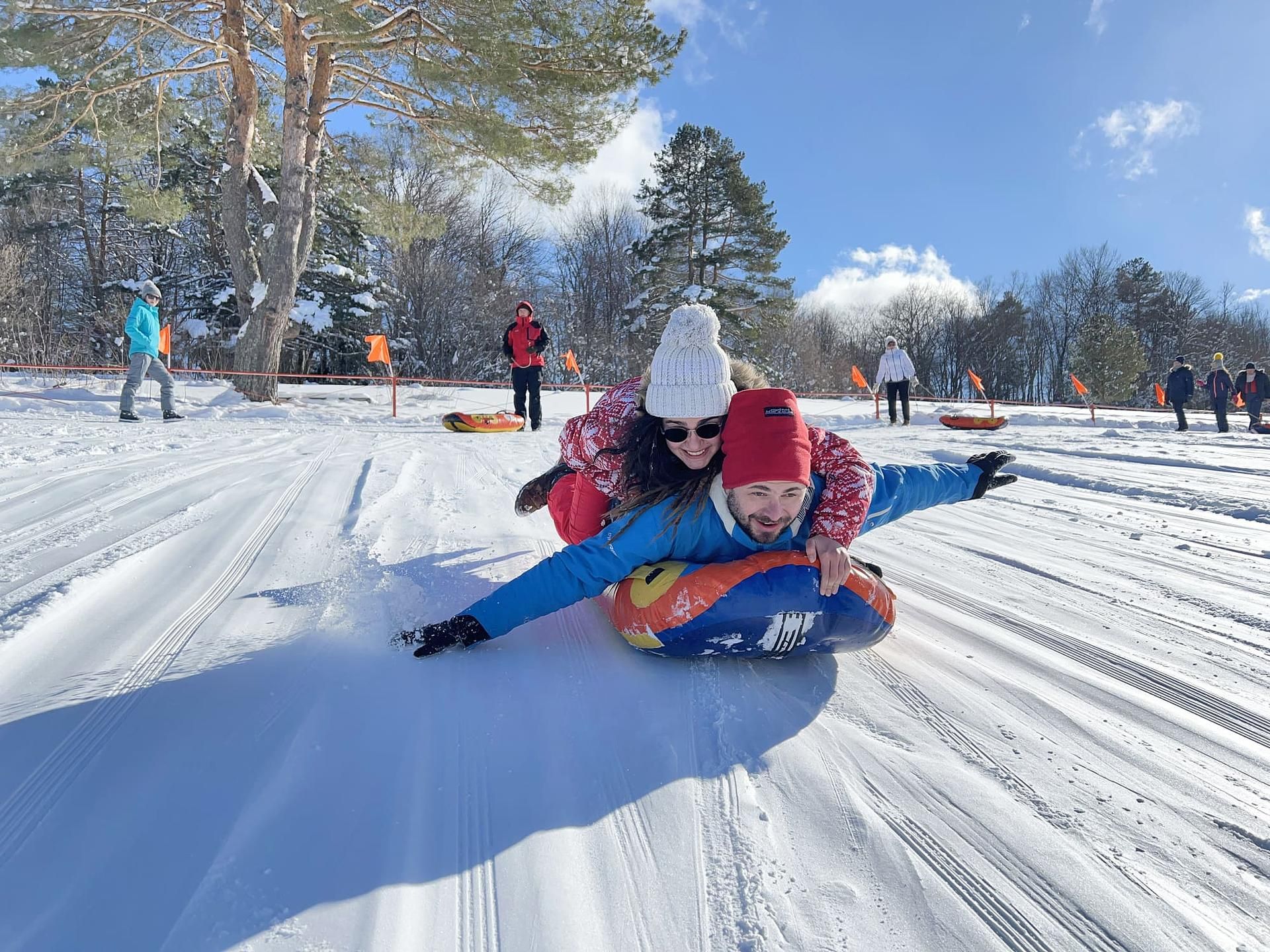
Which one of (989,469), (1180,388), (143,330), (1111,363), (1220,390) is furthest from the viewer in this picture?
(1111,363)

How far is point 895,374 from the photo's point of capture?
1087 centimetres

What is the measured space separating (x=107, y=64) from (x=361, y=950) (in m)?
13.3

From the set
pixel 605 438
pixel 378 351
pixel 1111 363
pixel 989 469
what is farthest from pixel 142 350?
Result: pixel 1111 363

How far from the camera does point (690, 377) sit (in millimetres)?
1766

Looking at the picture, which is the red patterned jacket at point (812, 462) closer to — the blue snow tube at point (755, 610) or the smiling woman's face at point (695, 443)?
the blue snow tube at point (755, 610)

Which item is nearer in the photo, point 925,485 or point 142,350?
point 925,485

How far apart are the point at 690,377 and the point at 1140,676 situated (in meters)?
1.38

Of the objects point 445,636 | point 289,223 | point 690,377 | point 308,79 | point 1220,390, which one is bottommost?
point 445,636

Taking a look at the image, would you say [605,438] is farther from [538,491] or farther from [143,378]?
[143,378]

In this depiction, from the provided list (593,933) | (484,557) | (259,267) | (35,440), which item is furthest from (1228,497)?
(259,267)

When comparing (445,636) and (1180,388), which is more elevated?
(1180,388)

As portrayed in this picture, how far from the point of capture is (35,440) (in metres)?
4.65

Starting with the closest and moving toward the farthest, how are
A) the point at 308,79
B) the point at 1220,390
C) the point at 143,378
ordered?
the point at 143,378 < the point at 308,79 < the point at 1220,390

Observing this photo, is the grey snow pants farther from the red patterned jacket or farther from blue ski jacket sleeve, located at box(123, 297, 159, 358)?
the red patterned jacket
